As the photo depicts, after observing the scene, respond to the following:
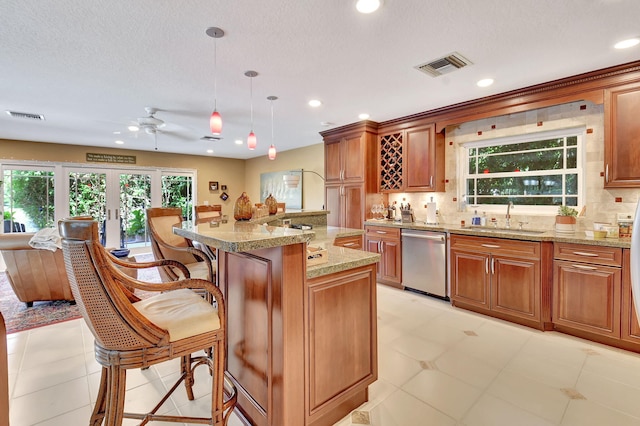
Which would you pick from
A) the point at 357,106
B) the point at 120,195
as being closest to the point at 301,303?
the point at 357,106

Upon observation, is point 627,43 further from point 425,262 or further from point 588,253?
point 425,262

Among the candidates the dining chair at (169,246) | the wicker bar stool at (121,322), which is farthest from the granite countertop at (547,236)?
the wicker bar stool at (121,322)

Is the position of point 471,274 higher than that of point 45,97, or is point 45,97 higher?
point 45,97

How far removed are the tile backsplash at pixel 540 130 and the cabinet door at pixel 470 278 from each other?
0.79m

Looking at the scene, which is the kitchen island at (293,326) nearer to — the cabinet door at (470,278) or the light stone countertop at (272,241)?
the light stone countertop at (272,241)

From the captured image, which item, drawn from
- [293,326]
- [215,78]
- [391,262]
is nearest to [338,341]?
[293,326]

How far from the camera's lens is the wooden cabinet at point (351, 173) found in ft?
15.0

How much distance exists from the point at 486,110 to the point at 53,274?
5386 millimetres

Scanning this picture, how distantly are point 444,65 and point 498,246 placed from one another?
1877 mm

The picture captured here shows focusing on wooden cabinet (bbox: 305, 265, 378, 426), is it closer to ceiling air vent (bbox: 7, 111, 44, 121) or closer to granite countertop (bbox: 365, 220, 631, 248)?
granite countertop (bbox: 365, 220, 631, 248)

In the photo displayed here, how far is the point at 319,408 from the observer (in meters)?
1.59

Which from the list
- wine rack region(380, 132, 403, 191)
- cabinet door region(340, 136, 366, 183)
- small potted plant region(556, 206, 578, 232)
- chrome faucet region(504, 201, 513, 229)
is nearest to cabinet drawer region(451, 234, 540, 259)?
small potted plant region(556, 206, 578, 232)

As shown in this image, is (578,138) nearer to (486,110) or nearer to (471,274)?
(486,110)

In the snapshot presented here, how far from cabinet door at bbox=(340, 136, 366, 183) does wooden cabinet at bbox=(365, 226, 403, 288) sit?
0.83 metres
